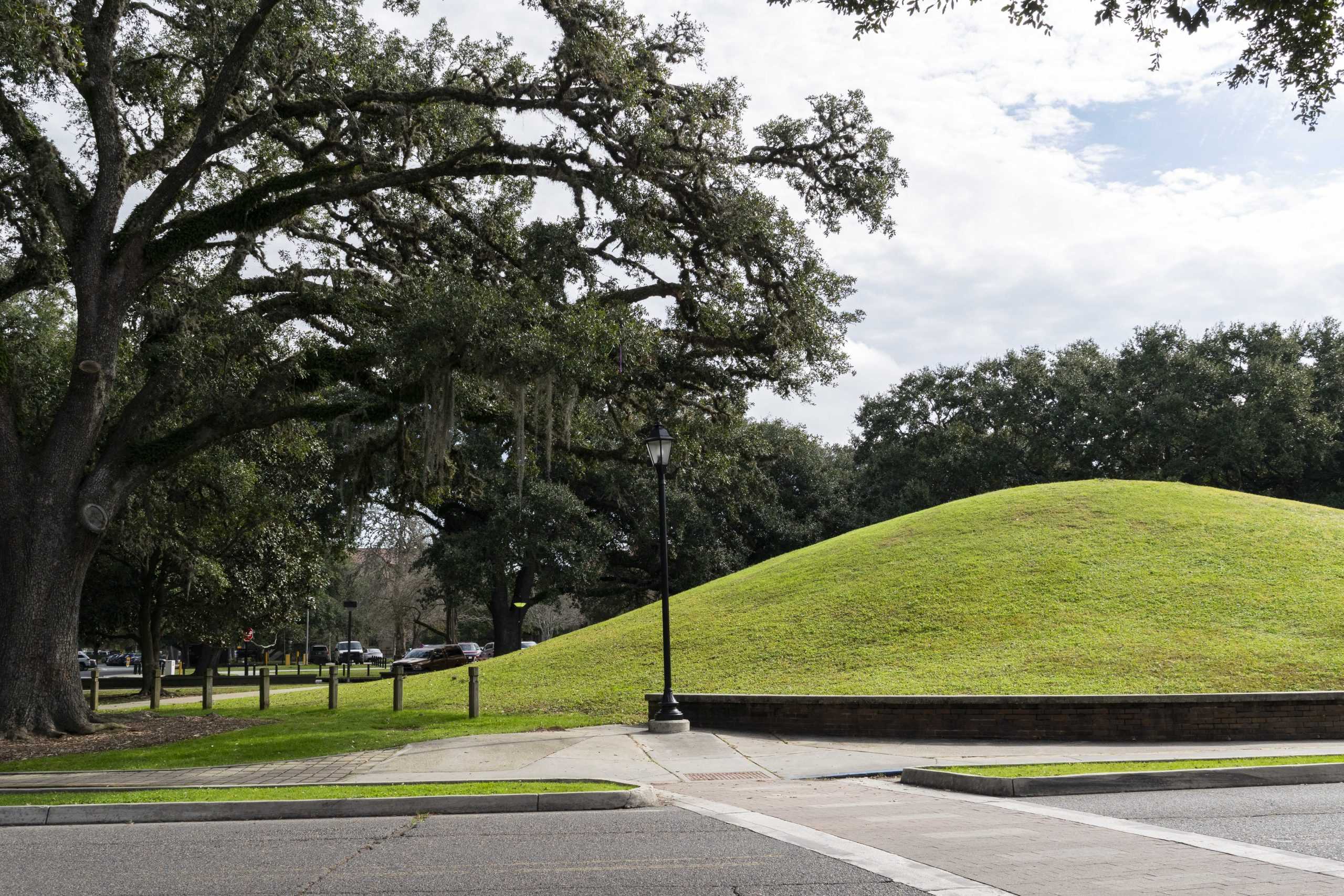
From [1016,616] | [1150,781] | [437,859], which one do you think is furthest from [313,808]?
[1016,616]

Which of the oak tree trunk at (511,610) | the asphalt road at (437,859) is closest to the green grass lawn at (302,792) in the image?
the asphalt road at (437,859)

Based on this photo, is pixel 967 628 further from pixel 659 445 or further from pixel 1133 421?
pixel 1133 421

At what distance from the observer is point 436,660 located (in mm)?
46094

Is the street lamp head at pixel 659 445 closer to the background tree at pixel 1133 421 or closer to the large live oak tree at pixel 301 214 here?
the large live oak tree at pixel 301 214

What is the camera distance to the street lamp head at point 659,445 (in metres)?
16.7

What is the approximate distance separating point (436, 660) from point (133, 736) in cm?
2953

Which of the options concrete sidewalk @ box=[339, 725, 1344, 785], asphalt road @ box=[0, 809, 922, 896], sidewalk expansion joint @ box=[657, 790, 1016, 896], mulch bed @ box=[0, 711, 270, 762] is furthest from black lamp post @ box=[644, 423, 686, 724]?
mulch bed @ box=[0, 711, 270, 762]

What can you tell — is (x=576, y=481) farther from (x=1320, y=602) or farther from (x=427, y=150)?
(x=1320, y=602)

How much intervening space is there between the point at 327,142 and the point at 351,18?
214 centimetres

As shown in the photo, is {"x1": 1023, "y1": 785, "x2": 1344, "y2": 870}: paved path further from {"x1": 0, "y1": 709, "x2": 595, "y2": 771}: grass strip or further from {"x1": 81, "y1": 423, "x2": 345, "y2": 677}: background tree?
{"x1": 81, "y1": 423, "x2": 345, "y2": 677}: background tree

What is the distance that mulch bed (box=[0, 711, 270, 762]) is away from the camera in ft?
49.8

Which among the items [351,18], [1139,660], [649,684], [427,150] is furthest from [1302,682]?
[351,18]

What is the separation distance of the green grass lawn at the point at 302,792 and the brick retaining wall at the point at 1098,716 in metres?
6.22

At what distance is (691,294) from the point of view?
17.5 m
